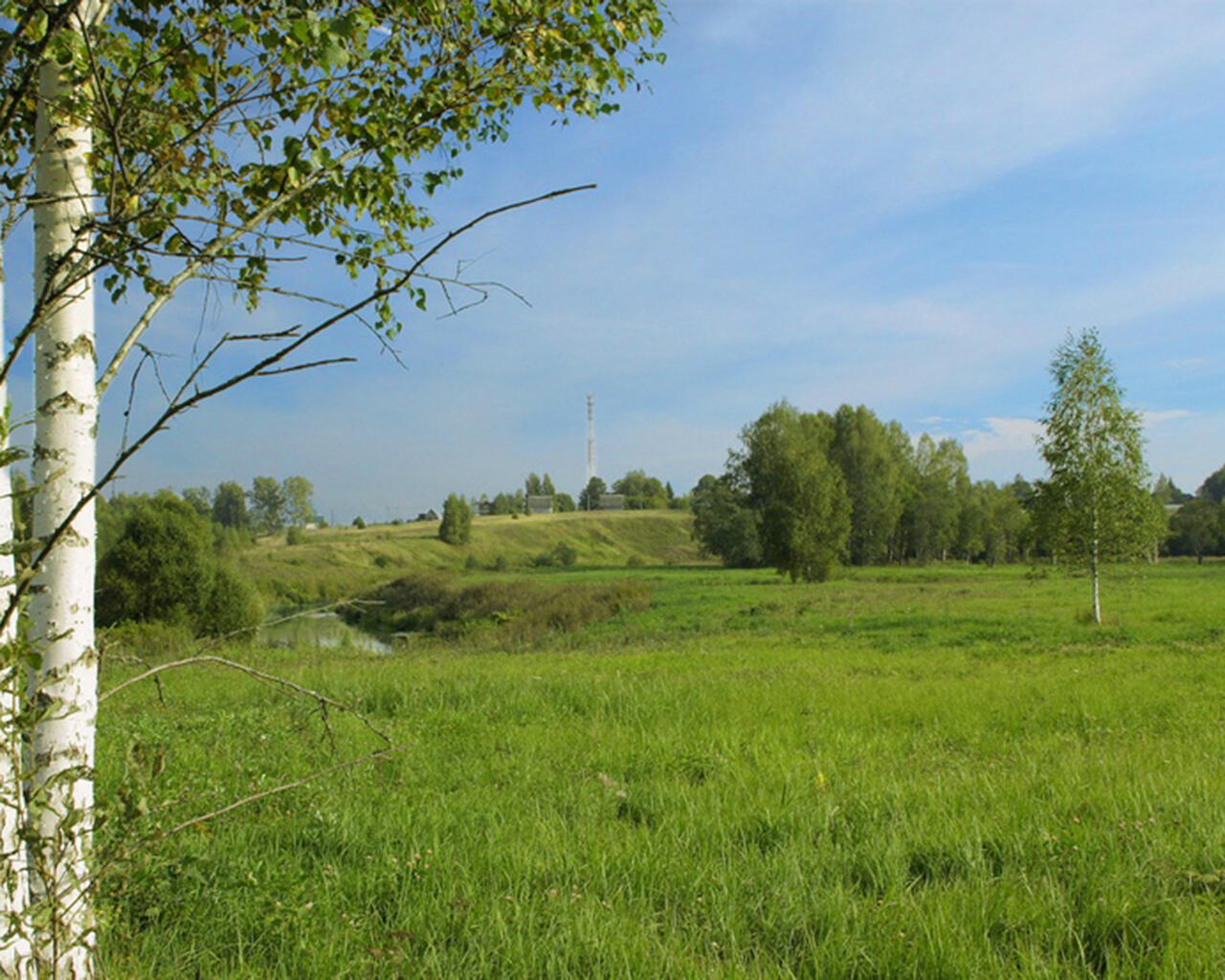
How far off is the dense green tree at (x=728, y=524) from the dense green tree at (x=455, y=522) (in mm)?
34076

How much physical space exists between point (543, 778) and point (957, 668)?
10832mm

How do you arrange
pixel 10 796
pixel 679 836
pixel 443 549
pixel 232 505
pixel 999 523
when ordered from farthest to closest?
pixel 443 549 → pixel 999 523 → pixel 232 505 → pixel 679 836 → pixel 10 796

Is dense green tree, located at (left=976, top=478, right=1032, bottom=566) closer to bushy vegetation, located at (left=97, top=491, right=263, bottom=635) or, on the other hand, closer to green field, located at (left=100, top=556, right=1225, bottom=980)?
bushy vegetation, located at (left=97, top=491, right=263, bottom=635)

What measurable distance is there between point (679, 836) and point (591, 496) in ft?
545

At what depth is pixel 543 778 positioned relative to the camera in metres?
6.00

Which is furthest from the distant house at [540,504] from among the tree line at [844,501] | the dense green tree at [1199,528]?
the dense green tree at [1199,528]

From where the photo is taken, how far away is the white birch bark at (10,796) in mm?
1911

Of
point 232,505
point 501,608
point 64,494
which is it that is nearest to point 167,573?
point 501,608

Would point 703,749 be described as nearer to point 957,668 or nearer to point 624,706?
point 624,706

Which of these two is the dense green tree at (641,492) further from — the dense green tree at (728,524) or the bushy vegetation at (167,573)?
the bushy vegetation at (167,573)

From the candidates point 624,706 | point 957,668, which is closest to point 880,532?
point 957,668

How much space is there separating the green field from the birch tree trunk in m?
0.22

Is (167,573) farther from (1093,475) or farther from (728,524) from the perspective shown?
(728,524)

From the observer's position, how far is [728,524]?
7188 centimetres
